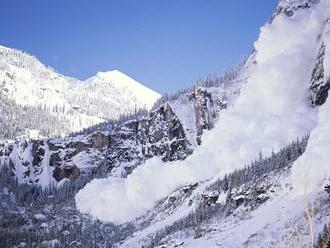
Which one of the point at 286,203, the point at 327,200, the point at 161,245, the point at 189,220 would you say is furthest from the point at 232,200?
the point at 327,200

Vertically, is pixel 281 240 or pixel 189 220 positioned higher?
pixel 189 220

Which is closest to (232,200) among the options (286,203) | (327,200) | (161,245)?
(161,245)

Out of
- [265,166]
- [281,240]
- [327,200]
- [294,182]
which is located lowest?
[281,240]

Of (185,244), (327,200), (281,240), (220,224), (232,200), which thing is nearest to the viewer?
(281,240)

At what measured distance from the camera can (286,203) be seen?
460 feet

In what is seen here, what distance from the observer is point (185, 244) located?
506 feet

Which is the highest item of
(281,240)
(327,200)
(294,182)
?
(294,182)

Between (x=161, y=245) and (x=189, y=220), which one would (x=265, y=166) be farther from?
(x=161, y=245)

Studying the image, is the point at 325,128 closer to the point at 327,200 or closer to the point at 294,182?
the point at 294,182

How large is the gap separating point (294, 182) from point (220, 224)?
2796 cm

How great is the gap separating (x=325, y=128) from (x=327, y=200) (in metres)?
50.3

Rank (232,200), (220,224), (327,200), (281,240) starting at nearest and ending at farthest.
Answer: (281,240) → (327,200) → (220,224) → (232,200)

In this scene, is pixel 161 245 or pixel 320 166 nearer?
pixel 320 166

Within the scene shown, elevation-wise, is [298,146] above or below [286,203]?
above
